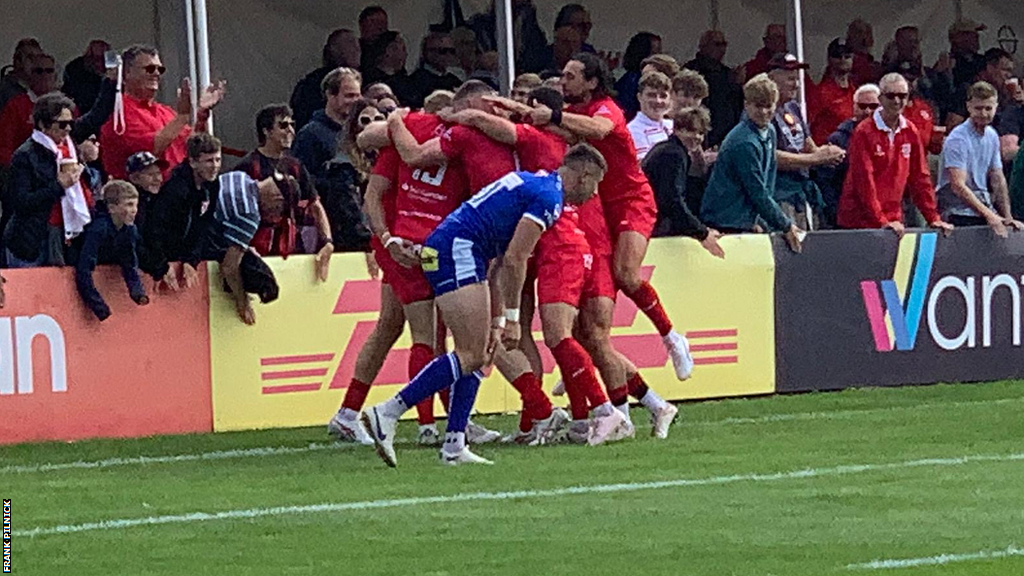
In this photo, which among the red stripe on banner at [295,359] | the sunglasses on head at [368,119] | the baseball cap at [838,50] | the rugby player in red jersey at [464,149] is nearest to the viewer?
the rugby player in red jersey at [464,149]

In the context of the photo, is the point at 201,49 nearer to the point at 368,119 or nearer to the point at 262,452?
the point at 368,119

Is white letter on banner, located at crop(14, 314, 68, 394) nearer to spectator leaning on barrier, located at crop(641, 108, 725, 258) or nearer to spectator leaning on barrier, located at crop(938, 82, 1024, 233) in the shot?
spectator leaning on barrier, located at crop(641, 108, 725, 258)

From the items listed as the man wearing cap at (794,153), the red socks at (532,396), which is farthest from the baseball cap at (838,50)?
the red socks at (532,396)

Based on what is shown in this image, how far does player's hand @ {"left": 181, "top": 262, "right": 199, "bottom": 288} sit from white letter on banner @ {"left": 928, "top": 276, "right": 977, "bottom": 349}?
5.43 metres

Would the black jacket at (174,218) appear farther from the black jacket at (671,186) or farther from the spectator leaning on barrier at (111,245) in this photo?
the black jacket at (671,186)

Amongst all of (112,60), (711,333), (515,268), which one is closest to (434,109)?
(515,268)

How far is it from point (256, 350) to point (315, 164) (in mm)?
1301

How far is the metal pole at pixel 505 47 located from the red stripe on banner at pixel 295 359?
8.65ft

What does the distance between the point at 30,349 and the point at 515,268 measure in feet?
11.4

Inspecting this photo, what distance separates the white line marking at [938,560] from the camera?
7.64 metres

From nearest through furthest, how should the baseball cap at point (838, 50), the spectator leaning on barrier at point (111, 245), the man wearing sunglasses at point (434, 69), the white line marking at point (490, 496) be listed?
the white line marking at point (490, 496) < the spectator leaning on barrier at point (111, 245) < the man wearing sunglasses at point (434, 69) < the baseball cap at point (838, 50)

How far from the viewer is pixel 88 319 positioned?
13.4 meters

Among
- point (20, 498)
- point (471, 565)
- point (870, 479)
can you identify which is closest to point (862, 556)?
point (471, 565)

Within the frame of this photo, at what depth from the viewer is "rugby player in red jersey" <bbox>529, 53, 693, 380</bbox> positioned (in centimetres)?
1245
